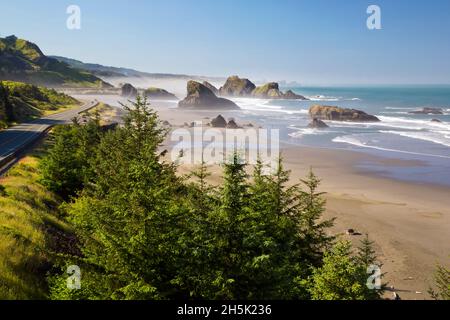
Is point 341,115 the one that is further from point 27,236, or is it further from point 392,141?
point 27,236

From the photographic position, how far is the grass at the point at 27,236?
39.2 ft

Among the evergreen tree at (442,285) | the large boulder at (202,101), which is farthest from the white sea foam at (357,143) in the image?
the large boulder at (202,101)

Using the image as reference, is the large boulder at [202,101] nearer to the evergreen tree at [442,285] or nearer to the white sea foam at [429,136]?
the white sea foam at [429,136]

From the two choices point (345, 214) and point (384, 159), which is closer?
point (345, 214)

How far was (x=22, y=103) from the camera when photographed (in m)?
80.5

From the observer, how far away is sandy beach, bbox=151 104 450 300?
23.4 metres

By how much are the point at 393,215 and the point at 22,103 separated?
74142 millimetres

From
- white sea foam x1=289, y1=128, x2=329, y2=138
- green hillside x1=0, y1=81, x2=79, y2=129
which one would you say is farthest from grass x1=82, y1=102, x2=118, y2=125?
white sea foam x1=289, y1=128, x2=329, y2=138

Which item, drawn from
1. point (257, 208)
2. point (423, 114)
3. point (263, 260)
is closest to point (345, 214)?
point (257, 208)

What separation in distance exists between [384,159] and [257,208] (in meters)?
44.8

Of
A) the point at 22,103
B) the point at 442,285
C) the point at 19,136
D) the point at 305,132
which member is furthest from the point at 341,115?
the point at 442,285
